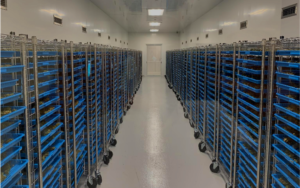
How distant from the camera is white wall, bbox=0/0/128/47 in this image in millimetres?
3385

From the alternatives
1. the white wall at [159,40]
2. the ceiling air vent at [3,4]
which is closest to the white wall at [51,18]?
the ceiling air vent at [3,4]

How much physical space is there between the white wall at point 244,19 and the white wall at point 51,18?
13.0 ft

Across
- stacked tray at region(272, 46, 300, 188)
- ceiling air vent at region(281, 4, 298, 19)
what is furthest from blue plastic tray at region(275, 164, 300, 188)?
ceiling air vent at region(281, 4, 298, 19)

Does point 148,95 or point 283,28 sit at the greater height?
point 283,28

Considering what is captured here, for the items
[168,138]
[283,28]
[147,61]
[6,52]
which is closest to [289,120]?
[6,52]

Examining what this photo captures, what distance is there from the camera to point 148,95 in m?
9.77

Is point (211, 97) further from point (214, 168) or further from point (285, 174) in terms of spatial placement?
point (285, 174)

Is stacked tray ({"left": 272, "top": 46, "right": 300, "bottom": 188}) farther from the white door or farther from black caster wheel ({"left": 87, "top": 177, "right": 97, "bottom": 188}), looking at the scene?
the white door

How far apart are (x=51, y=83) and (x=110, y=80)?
7.17ft

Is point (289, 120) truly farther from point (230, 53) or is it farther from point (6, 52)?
point (6, 52)

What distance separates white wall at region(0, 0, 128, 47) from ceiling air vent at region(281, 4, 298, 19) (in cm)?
393

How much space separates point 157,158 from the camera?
3.84 meters

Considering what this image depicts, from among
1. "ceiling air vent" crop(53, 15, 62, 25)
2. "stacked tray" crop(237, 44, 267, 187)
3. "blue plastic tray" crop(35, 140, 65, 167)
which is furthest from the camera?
"ceiling air vent" crop(53, 15, 62, 25)

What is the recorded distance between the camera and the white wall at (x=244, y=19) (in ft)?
14.2
